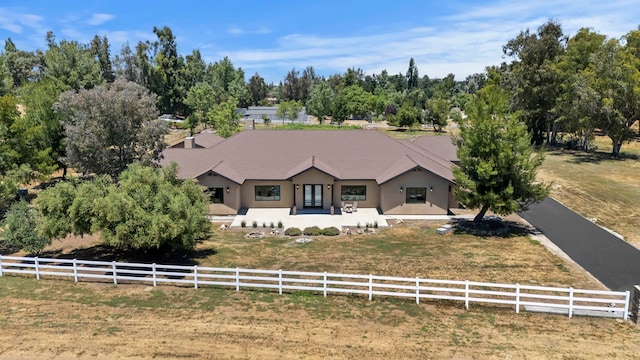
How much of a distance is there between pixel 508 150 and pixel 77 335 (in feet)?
75.5

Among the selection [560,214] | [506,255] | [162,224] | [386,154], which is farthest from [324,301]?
[560,214]

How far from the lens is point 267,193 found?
32156mm

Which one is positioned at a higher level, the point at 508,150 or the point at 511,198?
the point at 508,150

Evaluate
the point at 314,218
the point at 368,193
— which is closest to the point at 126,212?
the point at 314,218

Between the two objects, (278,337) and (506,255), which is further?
(506,255)

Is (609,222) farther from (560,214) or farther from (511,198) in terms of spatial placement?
(511,198)

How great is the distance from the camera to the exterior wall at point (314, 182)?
103 feet

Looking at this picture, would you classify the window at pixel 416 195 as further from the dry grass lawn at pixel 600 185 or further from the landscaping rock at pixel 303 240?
the dry grass lawn at pixel 600 185

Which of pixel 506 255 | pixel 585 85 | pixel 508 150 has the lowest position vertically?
pixel 506 255

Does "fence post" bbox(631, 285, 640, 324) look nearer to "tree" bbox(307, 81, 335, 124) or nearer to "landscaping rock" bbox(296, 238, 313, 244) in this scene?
"landscaping rock" bbox(296, 238, 313, 244)

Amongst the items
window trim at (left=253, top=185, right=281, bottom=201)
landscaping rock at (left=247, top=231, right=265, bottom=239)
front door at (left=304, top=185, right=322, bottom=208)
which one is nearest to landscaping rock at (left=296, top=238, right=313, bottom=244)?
landscaping rock at (left=247, top=231, right=265, bottom=239)

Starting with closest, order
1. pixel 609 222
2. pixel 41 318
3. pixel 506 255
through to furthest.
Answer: pixel 41 318, pixel 506 255, pixel 609 222

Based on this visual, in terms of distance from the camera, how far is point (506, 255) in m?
22.2

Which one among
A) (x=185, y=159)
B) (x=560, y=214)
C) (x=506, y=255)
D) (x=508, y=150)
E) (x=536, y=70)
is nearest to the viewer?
(x=506, y=255)
